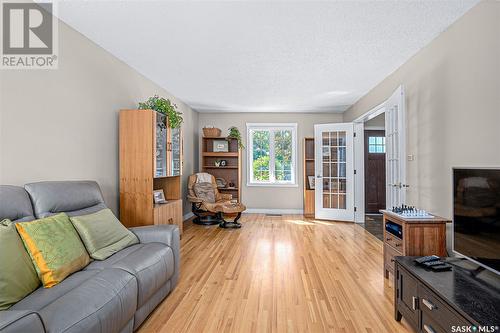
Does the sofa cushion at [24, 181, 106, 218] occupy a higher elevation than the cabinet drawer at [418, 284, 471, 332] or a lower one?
higher

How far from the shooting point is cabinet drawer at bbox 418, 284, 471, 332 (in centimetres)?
138

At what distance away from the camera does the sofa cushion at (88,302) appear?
48.9 inches

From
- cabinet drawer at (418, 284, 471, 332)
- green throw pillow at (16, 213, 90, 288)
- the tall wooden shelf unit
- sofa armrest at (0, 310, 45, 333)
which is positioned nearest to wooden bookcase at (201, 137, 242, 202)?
the tall wooden shelf unit

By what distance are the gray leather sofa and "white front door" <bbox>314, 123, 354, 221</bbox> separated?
13.4ft

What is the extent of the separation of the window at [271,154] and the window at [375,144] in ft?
6.47

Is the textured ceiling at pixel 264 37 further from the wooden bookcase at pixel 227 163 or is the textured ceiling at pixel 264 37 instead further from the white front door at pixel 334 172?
the wooden bookcase at pixel 227 163

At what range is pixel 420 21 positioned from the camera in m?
2.50

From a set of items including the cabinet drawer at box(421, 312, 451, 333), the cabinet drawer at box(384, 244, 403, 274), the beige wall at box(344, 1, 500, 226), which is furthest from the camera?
the cabinet drawer at box(384, 244, 403, 274)

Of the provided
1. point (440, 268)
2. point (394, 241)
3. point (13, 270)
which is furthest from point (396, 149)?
point (13, 270)

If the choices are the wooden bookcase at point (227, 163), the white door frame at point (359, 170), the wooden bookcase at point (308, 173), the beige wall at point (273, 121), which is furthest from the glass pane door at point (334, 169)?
the wooden bookcase at point (227, 163)

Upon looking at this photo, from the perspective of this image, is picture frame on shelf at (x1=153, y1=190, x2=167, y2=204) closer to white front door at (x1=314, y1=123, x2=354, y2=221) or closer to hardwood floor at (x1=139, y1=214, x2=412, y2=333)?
hardwood floor at (x1=139, y1=214, x2=412, y2=333)

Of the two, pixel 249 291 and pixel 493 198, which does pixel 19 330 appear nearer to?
pixel 249 291

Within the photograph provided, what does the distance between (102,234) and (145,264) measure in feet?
1.71

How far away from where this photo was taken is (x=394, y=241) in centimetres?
257
